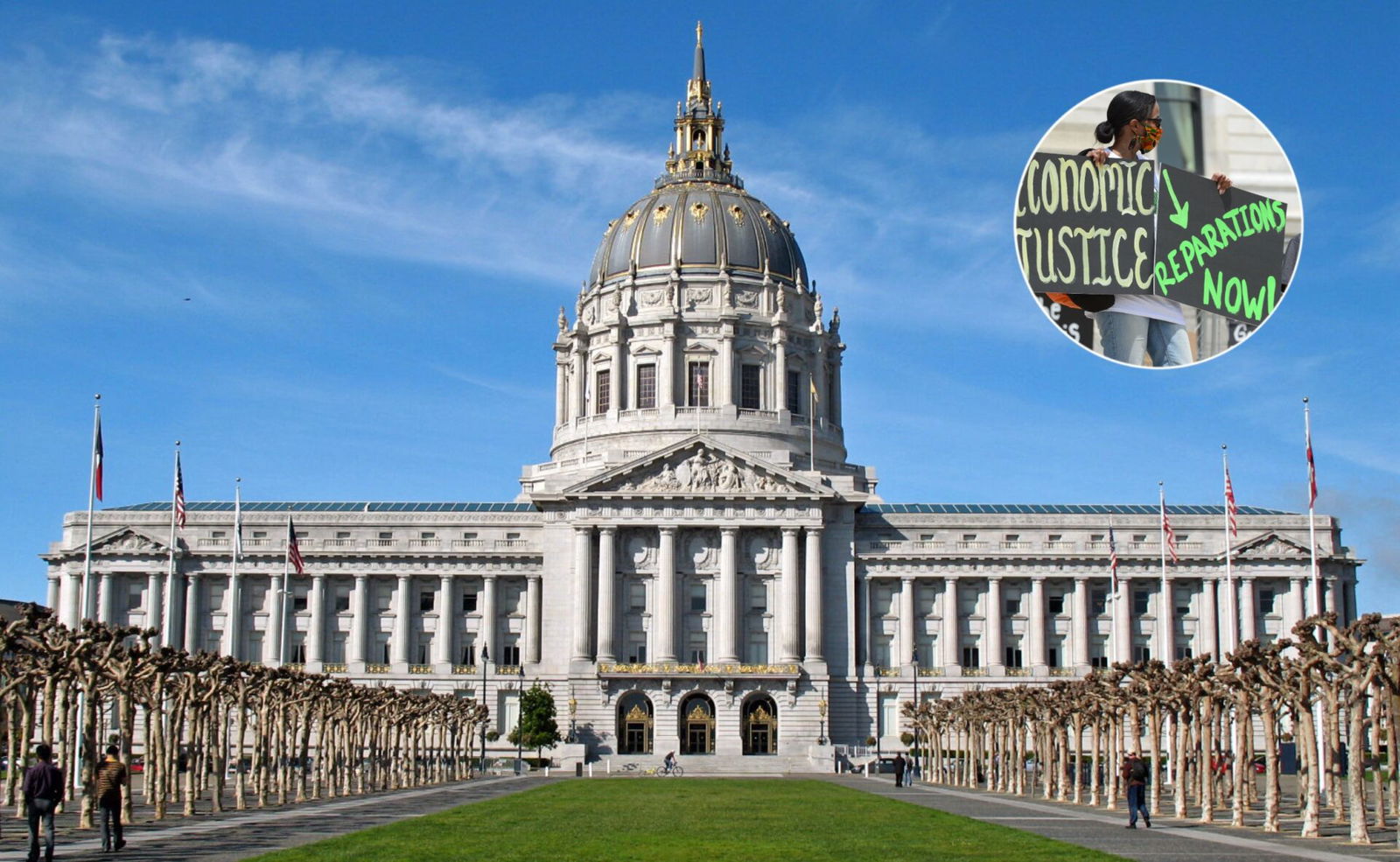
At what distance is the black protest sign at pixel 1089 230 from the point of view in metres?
24.1

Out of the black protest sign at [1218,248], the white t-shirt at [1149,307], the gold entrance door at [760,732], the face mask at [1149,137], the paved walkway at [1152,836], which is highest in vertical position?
the face mask at [1149,137]

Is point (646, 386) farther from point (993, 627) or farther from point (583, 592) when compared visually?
point (993, 627)

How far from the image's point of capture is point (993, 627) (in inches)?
5266

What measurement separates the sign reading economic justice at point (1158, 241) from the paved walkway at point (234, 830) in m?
21.9

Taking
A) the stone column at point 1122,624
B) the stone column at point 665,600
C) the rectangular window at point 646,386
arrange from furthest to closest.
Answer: the rectangular window at point 646,386 < the stone column at point 1122,624 < the stone column at point 665,600

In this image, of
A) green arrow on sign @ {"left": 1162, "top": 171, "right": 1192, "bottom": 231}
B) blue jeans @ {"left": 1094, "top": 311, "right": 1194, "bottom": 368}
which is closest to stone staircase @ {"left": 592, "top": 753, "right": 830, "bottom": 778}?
blue jeans @ {"left": 1094, "top": 311, "right": 1194, "bottom": 368}

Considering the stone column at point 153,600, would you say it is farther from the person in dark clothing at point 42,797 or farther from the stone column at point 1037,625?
the person in dark clothing at point 42,797

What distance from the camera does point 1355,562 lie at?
444ft

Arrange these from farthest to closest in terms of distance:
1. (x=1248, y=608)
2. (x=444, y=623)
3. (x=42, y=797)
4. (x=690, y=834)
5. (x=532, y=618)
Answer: (x=532, y=618) < (x=444, y=623) < (x=1248, y=608) < (x=690, y=834) < (x=42, y=797)

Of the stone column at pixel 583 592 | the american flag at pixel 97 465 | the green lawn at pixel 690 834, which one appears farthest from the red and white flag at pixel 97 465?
the stone column at pixel 583 592

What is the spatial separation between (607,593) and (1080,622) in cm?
3726

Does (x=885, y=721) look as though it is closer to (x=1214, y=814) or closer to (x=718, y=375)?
(x=718, y=375)

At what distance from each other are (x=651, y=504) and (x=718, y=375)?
78.5ft

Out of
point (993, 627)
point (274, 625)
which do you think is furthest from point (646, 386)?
point (274, 625)
